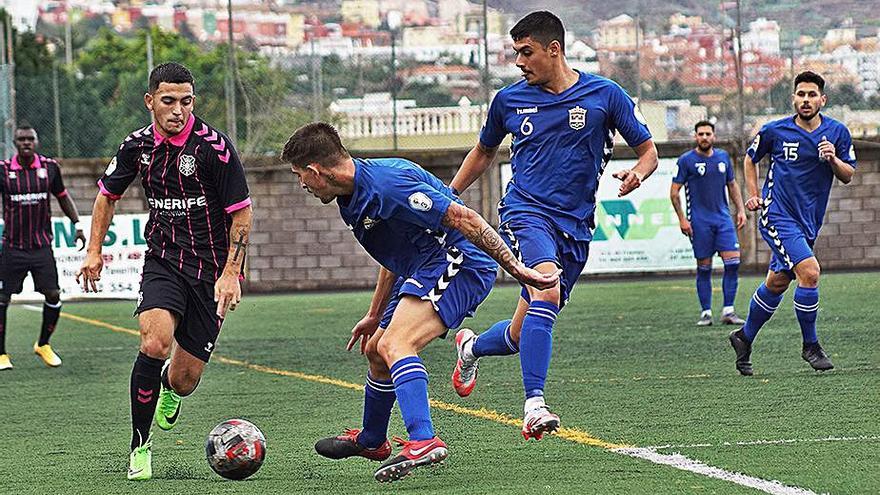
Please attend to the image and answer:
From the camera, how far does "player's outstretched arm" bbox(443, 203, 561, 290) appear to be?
6.45 metres

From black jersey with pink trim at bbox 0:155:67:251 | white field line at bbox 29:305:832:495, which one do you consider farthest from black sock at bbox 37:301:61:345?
white field line at bbox 29:305:832:495

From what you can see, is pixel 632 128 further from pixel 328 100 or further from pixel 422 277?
pixel 328 100

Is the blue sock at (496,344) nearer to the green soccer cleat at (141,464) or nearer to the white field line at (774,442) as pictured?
the white field line at (774,442)

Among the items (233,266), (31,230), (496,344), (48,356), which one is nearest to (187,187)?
(233,266)

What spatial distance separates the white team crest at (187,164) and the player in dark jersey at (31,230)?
21.6ft

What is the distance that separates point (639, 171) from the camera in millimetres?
7914

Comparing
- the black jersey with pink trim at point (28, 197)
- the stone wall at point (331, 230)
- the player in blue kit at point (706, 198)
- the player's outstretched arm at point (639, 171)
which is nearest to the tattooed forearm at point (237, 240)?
the player's outstretched arm at point (639, 171)

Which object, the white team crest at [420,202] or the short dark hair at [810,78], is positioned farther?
the short dark hair at [810,78]

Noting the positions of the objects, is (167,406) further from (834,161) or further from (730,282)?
(730,282)

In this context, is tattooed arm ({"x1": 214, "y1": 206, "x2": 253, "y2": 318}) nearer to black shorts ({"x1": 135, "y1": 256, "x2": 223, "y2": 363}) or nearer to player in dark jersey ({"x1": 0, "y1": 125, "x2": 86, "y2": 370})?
black shorts ({"x1": 135, "y1": 256, "x2": 223, "y2": 363})

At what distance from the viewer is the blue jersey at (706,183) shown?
55.0ft

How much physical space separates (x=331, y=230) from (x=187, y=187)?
17.1 m

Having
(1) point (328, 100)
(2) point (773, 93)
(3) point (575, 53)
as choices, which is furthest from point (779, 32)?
(1) point (328, 100)

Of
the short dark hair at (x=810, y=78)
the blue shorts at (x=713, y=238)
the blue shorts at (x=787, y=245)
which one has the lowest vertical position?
the blue shorts at (x=713, y=238)
